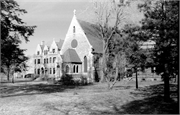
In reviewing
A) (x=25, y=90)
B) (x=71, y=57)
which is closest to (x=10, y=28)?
(x=25, y=90)

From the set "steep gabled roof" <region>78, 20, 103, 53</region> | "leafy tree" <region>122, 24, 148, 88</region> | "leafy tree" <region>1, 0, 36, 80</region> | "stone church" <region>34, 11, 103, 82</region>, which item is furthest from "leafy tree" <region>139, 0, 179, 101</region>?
"steep gabled roof" <region>78, 20, 103, 53</region>

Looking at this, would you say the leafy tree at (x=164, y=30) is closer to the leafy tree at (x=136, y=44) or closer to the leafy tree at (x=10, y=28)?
the leafy tree at (x=136, y=44)

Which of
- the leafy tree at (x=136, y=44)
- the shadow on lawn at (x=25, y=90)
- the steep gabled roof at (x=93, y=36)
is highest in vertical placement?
the steep gabled roof at (x=93, y=36)

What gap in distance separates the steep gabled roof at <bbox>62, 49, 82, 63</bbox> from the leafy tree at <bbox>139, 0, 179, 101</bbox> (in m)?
28.4

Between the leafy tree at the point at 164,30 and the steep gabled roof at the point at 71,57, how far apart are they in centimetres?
2839

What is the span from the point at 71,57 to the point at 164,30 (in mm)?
30835

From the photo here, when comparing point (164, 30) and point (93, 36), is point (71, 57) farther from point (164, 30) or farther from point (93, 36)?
point (164, 30)

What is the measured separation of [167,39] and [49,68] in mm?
44921

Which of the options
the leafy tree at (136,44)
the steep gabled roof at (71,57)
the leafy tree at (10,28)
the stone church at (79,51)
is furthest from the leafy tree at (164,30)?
the steep gabled roof at (71,57)

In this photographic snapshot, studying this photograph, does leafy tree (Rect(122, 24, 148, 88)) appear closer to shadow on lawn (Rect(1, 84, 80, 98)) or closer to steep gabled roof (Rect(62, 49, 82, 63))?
shadow on lawn (Rect(1, 84, 80, 98))

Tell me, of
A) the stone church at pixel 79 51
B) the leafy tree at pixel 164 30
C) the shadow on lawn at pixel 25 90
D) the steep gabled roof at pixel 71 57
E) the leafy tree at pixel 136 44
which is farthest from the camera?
the steep gabled roof at pixel 71 57

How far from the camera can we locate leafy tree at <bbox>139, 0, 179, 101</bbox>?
10516mm

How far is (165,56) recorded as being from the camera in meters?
11.5

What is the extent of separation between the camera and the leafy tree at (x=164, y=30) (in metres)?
10.5
